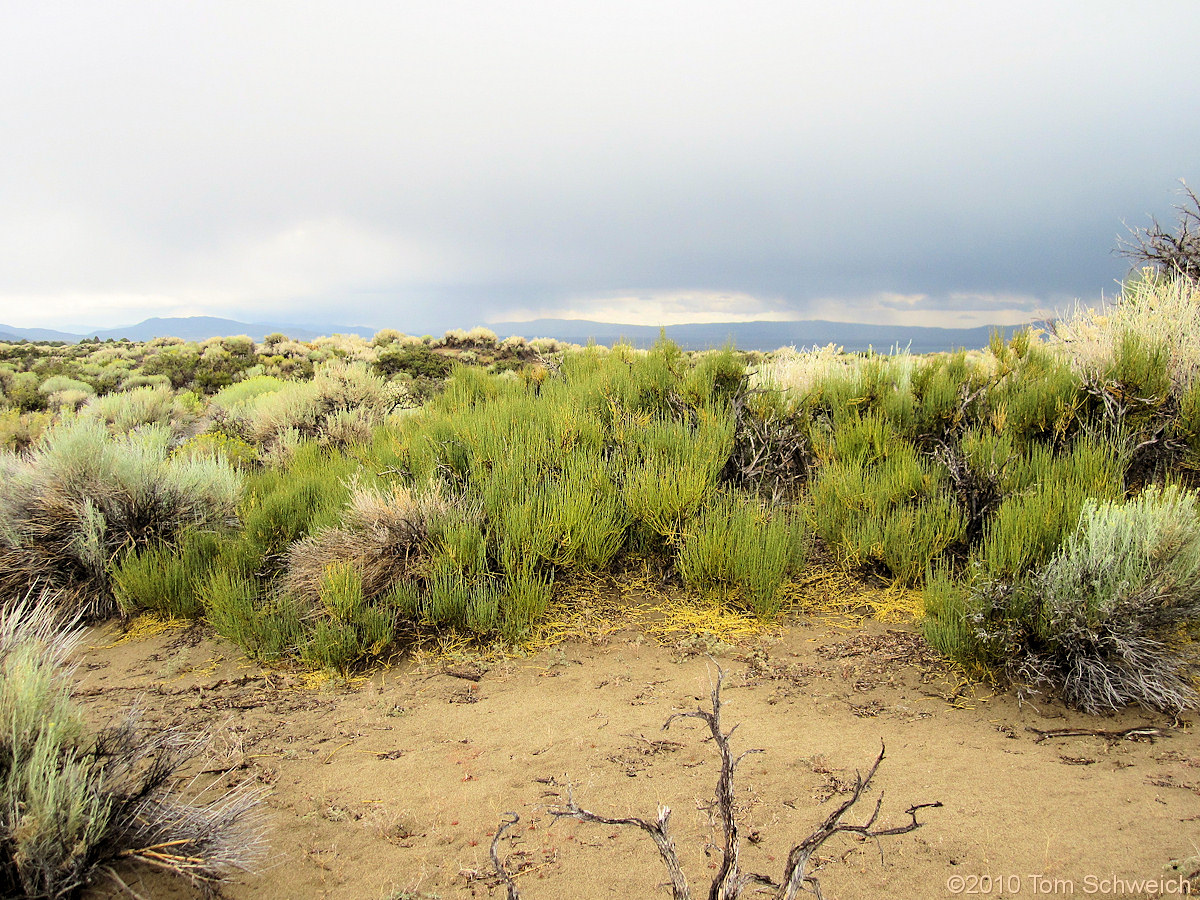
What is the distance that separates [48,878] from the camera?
6.18 feet

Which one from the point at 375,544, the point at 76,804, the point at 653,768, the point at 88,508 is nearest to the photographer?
the point at 76,804

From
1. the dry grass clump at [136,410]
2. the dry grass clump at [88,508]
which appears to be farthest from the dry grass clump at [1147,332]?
the dry grass clump at [136,410]

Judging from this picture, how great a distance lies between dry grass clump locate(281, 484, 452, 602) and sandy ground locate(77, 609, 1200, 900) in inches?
28.3

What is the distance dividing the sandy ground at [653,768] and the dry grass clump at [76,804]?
0.13 m

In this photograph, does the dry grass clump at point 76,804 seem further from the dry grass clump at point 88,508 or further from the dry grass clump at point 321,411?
the dry grass clump at point 321,411

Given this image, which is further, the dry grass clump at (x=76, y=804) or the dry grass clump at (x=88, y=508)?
the dry grass clump at (x=88, y=508)

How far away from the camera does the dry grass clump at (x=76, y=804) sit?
188cm

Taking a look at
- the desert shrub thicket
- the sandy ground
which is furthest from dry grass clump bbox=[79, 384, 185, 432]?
the sandy ground

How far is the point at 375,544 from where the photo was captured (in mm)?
4730

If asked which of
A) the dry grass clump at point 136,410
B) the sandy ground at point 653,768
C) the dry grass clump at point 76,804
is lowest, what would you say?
the sandy ground at point 653,768

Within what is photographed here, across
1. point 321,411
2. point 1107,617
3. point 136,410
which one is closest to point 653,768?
point 1107,617

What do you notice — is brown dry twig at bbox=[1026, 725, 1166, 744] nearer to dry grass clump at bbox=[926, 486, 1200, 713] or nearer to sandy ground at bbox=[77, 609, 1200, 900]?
sandy ground at bbox=[77, 609, 1200, 900]

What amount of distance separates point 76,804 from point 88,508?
403 cm

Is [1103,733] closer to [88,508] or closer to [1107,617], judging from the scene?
[1107,617]
